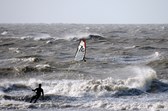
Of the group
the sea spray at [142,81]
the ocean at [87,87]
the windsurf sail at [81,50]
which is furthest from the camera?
the windsurf sail at [81,50]

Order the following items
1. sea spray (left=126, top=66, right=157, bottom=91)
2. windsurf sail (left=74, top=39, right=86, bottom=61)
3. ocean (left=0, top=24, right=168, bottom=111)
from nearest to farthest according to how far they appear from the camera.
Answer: ocean (left=0, top=24, right=168, bottom=111)
sea spray (left=126, top=66, right=157, bottom=91)
windsurf sail (left=74, top=39, right=86, bottom=61)

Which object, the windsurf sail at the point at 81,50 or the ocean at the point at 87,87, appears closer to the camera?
the ocean at the point at 87,87

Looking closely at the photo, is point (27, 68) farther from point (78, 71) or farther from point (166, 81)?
point (166, 81)

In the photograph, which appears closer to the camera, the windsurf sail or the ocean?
the ocean

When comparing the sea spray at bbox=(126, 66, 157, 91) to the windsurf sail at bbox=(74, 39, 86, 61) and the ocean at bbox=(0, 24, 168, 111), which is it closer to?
the ocean at bbox=(0, 24, 168, 111)

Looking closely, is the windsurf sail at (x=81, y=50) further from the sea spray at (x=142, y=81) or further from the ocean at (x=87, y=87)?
the sea spray at (x=142, y=81)

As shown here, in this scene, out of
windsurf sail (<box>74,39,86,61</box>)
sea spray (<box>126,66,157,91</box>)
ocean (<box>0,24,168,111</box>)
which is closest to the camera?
ocean (<box>0,24,168,111</box>)

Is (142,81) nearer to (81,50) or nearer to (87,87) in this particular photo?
(87,87)

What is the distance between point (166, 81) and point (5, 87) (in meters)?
9.27

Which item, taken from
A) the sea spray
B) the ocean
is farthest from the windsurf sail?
the sea spray

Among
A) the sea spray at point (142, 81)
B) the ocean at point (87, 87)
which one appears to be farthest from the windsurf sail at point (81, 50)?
the sea spray at point (142, 81)

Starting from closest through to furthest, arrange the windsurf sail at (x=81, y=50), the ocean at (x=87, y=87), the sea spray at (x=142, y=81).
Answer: the ocean at (x=87, y=87) → the sea spray at (x=142, y=81) → the windsurf sail at (x=81, y=50)

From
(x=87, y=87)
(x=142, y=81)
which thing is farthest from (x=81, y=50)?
(x=87, y=87)

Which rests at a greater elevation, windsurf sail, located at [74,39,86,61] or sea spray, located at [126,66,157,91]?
windsurf sail, located at [74,39,86,61]
